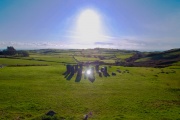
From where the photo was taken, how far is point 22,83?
135 ft

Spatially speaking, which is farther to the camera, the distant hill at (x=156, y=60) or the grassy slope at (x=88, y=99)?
the distant hill at (x=156, y=60)

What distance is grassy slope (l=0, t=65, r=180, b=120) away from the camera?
84.6 ft

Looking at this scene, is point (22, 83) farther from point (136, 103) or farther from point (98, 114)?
point (136, 103)

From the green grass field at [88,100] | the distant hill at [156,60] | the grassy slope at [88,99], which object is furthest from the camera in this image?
the distant hill at [156,60]

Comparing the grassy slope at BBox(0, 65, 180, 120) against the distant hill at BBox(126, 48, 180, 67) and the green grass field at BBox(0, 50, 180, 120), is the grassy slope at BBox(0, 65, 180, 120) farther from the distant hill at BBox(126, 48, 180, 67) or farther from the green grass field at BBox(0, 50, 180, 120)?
the distant hill at BBox(126, 48, 180, 67)

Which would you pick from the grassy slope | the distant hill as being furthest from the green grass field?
the distant hill

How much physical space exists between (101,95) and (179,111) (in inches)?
532

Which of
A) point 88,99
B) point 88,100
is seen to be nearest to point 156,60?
point 88,99

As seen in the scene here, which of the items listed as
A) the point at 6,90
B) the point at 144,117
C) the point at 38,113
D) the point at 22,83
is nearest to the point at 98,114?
the point at 144,117

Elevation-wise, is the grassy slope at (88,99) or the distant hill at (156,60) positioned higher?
the distant hill at (156,60)

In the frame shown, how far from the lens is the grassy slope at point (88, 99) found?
84.6ft

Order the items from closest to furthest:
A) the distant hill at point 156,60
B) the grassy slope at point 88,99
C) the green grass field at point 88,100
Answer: the green grass field at point 88,100 → the grassy slope at point 88,99 → the distant hill at point 156,60

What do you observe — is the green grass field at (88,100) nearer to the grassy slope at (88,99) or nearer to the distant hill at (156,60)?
the grassy slope at (88,99)

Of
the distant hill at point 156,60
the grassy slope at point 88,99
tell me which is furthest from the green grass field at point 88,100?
the distant hill at point 156,60
